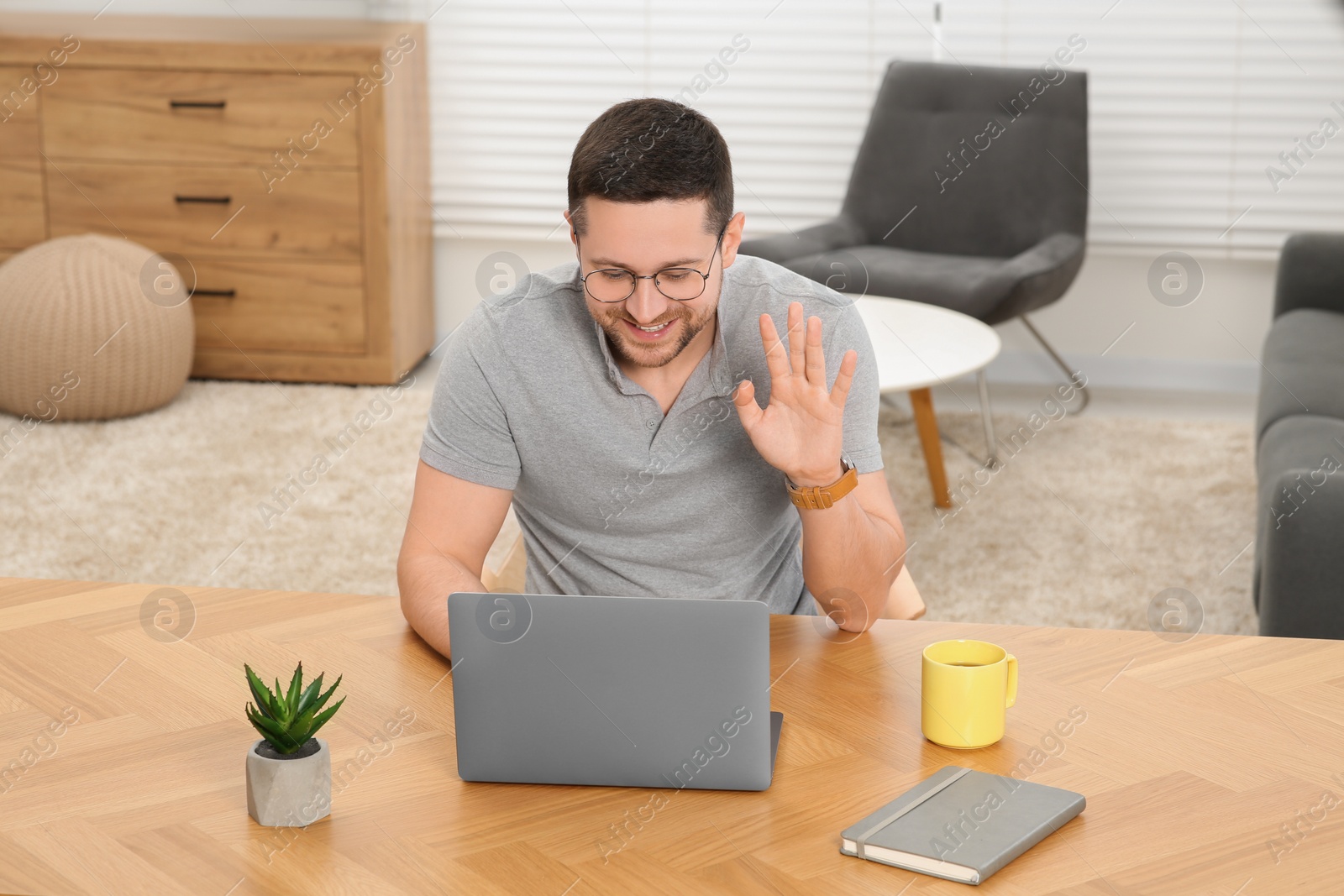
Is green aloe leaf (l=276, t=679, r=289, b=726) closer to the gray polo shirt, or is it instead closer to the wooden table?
the wooden table

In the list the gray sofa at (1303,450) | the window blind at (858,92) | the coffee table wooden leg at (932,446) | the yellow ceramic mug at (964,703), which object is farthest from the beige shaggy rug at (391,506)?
the yellow ceramic mug at (964,703)

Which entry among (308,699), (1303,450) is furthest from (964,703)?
(1303,450)

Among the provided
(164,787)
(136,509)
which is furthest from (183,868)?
(136,509)

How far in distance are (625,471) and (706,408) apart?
12 centimetres

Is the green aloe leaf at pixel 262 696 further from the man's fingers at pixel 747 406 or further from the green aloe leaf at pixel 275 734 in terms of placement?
the man's fingers at pixel 747 406

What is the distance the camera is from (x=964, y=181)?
4348mm

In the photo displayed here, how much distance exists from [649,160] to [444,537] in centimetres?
49

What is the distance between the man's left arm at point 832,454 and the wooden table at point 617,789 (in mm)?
88

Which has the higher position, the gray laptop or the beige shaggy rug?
the gray laptop

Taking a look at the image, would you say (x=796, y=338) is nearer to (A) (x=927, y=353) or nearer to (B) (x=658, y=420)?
(B) (x=658, y=420)

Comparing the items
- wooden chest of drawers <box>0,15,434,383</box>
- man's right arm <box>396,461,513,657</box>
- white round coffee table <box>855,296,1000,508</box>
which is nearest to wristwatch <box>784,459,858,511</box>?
man's right arm <box>396,461,513,657</box>

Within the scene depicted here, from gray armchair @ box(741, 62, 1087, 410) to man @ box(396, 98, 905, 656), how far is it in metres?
2.41

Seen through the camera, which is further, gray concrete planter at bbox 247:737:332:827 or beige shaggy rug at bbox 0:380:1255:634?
beige shaggy rug at bbox 0:380:1255:634

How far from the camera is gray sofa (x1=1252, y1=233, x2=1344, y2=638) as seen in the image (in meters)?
2.05
